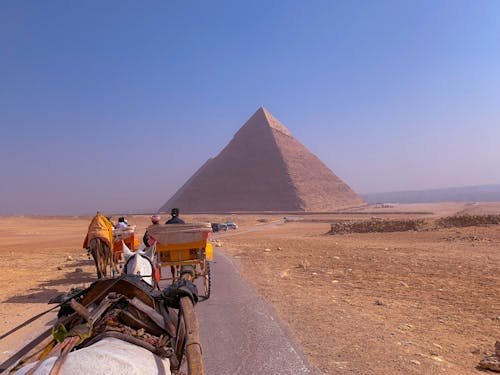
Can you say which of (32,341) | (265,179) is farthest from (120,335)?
(265,179)

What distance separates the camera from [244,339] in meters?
5.86

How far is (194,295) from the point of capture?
2984 millimetres

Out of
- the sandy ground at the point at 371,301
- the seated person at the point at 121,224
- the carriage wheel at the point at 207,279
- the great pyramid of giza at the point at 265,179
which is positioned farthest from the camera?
the great pyramid of giza at the point at 265,179

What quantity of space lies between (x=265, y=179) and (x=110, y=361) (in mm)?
146982

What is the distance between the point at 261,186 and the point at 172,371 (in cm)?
14337

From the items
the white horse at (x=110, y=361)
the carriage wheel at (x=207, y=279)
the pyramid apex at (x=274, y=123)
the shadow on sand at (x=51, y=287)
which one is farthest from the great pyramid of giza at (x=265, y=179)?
the white horse at (x=110, y=361)

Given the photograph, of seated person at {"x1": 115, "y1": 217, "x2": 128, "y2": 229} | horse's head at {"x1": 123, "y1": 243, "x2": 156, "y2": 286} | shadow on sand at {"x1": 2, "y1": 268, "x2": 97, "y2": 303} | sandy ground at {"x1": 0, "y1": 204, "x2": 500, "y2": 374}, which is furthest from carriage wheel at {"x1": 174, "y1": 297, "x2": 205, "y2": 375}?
seated person at {"x1": 115, "y1": 217, "x2": 128, "y2": 229}

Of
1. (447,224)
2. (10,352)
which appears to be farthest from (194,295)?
(447,224)

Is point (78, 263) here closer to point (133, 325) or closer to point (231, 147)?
point (133, 325)

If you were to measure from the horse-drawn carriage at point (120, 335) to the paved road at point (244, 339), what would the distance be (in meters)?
2.13

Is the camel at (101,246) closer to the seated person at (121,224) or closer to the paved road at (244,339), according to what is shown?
the seated person at (121,224)

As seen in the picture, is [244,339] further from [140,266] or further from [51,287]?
[51,287]

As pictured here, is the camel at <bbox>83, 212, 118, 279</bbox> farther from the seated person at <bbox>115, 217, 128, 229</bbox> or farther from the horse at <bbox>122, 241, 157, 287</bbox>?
the horse at <bbox>122, 241, 157, 287</bbox>

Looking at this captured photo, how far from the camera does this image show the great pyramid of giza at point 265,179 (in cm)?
13462
